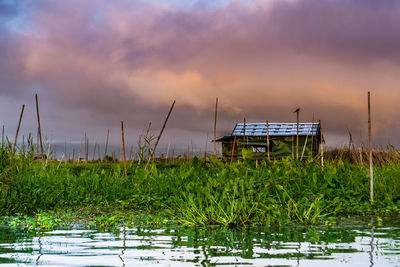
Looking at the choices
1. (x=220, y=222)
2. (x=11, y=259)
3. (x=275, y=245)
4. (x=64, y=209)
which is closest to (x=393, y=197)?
(x=220, y=222)

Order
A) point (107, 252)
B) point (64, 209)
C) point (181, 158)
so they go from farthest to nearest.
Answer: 1. point (181, 158)
2. point (64, 209)
3. point (107, 252)

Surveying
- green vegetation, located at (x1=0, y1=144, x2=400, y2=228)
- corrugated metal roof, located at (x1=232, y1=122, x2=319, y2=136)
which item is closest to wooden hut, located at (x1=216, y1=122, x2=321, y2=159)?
corrugated metal roof, located at (x1=232, y1=122, x2=319, y2=136)

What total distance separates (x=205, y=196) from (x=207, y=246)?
2.70 metres

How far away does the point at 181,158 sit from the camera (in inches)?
1265

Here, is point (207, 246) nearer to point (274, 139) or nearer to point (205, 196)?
point (205, 196)

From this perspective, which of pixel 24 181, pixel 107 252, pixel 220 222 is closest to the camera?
pixel 107 252

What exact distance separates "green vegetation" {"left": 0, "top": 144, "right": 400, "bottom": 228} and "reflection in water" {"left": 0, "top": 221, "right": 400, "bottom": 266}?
0.56 m

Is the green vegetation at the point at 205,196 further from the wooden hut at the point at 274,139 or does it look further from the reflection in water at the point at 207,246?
the wooden hut at the point at 274,139

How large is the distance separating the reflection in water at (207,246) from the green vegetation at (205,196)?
0.56 meters

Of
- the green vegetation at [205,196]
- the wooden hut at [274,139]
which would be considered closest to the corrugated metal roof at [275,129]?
the wooden hut at [274,139]

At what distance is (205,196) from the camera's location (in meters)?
7.43

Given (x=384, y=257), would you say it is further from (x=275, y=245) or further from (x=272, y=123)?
(x=272, y=123)

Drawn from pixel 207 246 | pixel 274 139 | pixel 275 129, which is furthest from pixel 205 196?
pixel 275 129

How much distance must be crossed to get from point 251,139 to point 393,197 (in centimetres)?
1807
